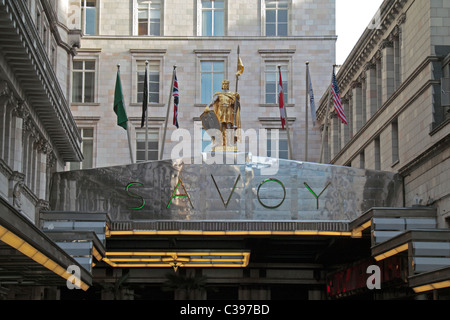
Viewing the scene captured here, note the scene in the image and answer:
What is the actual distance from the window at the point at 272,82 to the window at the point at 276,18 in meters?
2.66

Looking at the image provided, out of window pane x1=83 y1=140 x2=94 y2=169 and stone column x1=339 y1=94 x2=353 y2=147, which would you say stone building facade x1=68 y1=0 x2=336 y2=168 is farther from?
stone column x1=339 y1=94 x2=353 y2=147

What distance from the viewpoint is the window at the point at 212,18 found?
67.4m

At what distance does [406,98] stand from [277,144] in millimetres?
22996

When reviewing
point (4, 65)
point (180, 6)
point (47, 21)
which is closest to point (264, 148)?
point (180, 6)

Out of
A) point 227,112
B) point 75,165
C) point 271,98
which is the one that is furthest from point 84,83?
point 227,112

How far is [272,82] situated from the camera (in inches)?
2606

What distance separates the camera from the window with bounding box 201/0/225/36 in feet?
221

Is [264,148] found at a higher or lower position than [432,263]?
higher

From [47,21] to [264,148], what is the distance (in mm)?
24130

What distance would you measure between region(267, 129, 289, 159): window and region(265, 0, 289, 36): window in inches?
284

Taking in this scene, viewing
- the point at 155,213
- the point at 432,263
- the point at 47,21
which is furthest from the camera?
the point at 47,21

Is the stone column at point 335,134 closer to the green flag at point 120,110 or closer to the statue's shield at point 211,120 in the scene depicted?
the statue's shield at point 211,120

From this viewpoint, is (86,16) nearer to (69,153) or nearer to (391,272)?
(69,153)

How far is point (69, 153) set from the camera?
4775cm
